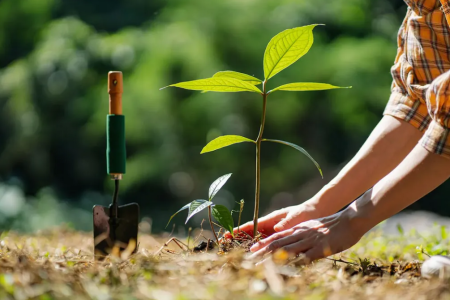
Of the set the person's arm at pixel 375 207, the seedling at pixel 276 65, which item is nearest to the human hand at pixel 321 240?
the person's arm at pixel 375 207

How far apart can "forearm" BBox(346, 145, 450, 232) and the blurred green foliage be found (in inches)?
105

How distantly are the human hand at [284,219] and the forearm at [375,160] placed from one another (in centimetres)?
7

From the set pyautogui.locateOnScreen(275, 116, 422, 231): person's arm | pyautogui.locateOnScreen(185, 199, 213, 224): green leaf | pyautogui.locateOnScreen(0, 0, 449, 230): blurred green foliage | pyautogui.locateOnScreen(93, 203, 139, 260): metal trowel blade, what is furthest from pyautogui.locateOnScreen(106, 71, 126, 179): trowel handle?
pyautogui.locateOnScreen(0, 0, 449, 230): blurred green foliage

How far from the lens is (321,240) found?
1.14 m

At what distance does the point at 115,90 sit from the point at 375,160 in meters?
0.77

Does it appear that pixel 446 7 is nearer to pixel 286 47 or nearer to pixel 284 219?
pixel 286 47

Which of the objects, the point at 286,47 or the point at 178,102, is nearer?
the point at 286,47

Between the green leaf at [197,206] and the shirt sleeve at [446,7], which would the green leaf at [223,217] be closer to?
the green leaf at [197,206]

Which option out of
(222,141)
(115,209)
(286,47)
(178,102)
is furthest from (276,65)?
(178,102)

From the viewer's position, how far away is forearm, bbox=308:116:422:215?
4.79 feet

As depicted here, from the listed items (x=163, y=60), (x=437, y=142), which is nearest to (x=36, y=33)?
(x=163, y=60)

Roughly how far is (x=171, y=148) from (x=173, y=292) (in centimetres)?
326

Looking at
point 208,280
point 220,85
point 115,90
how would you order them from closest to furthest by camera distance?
1. point 208,280
2. point 220,85
3. point 115,90

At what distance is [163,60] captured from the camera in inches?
162
